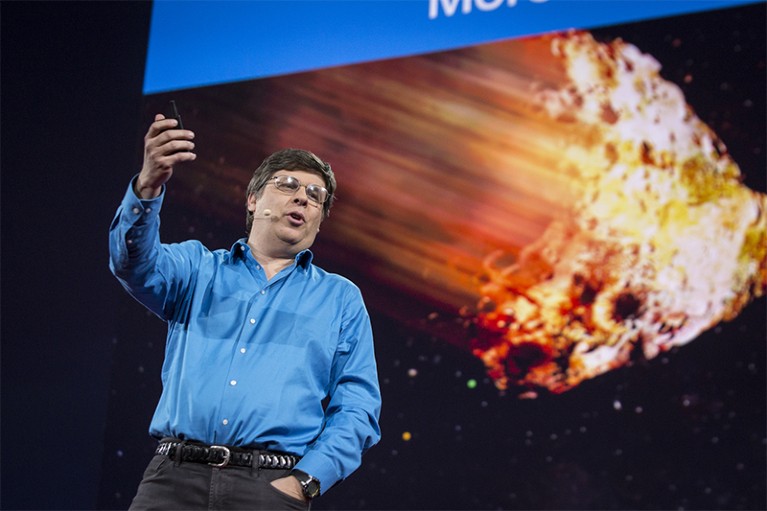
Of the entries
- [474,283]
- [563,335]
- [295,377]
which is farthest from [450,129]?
[295,377]

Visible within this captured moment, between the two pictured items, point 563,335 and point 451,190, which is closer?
point 563,335

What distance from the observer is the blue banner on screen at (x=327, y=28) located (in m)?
3.11

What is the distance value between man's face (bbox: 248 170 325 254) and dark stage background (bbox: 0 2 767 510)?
1446 mm

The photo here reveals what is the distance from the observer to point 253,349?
1.62m

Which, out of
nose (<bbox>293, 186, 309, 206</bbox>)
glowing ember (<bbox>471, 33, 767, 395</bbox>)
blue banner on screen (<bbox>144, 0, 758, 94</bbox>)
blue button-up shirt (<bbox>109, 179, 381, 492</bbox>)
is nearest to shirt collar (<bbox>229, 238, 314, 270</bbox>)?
blue button-up shirt (<bbox>109, 179, 381, 492</bbox>)

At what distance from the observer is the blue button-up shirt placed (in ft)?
5.04

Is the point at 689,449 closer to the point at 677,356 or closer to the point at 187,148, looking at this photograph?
the point at 677,356

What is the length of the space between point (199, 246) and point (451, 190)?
1.54 metres

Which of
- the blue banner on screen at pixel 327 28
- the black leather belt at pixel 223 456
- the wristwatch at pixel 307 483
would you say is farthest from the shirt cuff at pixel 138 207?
the blue banner on screen at pixel 327 28

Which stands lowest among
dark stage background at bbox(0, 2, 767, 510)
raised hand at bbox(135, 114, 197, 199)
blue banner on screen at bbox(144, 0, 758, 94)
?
dark stage background at bbox(0, 2, 767, 510)

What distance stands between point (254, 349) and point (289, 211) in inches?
12.6

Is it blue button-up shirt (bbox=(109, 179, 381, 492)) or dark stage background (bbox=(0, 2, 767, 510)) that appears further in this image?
dark stage background (bbox=(0, 2, 767, 510))

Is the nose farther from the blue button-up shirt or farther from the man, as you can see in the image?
the blue button-up shirt

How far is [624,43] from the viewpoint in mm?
3016
